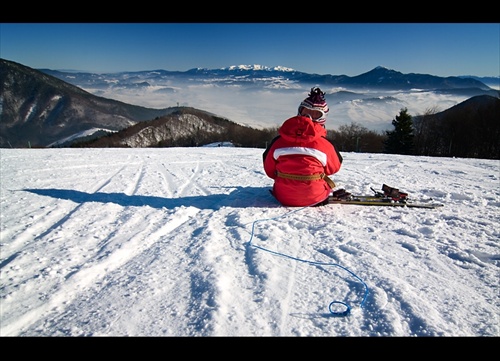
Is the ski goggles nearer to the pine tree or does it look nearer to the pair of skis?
the pair of skis

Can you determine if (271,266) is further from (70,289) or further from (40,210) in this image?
(40,210)

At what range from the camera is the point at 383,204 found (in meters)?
4.83

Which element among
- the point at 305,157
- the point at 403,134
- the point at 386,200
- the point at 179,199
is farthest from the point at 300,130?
the point at 403,134

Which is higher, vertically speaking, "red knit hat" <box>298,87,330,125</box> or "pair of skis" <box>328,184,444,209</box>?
"red knit hat" <box>298,87,330,125</box>

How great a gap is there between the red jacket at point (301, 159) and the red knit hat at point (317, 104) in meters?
0.25

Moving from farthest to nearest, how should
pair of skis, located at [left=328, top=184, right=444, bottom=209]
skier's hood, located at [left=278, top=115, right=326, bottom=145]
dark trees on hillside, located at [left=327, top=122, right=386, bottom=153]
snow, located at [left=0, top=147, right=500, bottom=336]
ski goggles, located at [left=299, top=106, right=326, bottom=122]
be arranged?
dark trees on hillside, located at [left=327, top=122, right=386, bottom=153], pair of skis, located at [left=328, top=184, right=444, bottom=209], ski goggles, located at [left=299, top=106, right=326, bottom=122], skier's hood, located at [left=278, top=115, right=326, bottom=145], snow, located at [left=0, top=147, right=500, bottom=336]

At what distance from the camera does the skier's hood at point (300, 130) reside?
4.26 meters

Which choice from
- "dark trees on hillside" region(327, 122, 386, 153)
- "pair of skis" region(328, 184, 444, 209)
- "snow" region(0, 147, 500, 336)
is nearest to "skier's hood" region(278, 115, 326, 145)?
"snow" region(0, 147, 500, 336)

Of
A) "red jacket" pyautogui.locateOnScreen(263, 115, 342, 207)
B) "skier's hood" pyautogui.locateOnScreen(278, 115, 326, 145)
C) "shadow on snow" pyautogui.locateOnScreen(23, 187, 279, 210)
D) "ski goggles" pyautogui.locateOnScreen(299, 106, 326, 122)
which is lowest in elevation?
"shadow on snow" pyautogui.locateOnScreen(23, 187, 279, 210)

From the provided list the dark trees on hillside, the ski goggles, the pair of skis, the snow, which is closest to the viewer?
the snow

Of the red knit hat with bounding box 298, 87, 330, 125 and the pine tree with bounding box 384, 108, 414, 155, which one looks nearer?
the red knit hat with bounding box 298, 87, 330, 125

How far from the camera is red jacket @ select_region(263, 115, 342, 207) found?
14.1 ft

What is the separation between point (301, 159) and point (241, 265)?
2125mm
